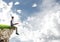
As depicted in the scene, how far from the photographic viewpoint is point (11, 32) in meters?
46.5

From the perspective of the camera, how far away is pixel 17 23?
145 feet

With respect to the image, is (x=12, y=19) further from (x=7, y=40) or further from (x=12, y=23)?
(x=7, y=40)

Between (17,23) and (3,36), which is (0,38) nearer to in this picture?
(3,36)

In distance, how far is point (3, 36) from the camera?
4491 centimetres

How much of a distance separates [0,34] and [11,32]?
292 cm

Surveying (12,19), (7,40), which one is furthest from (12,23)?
(7,40)

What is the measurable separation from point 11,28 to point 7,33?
3.73ft

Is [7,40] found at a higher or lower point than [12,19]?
lower

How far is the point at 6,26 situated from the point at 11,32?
6.14ft

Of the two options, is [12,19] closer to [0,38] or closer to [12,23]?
[12,23]

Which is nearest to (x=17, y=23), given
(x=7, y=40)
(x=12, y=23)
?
(x=12, y=23)

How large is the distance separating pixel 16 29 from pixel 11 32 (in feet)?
3.96

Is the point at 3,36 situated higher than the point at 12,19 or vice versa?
the point at 12,19

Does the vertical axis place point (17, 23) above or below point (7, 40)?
above
